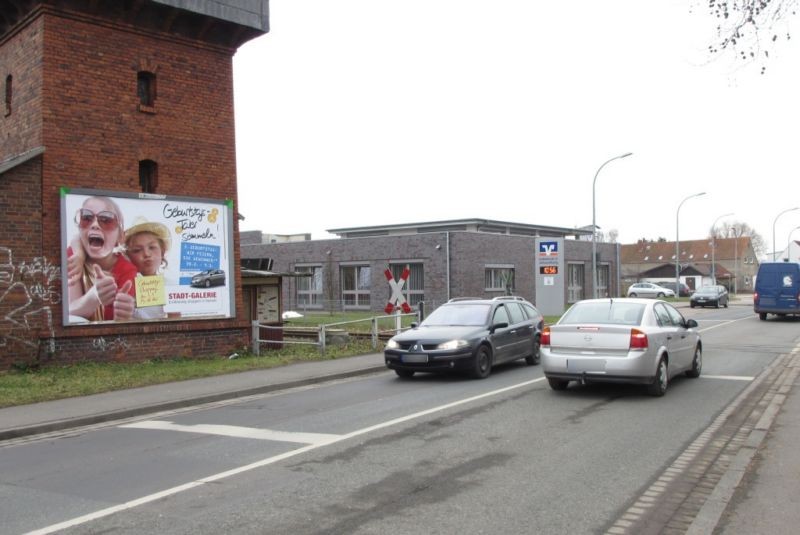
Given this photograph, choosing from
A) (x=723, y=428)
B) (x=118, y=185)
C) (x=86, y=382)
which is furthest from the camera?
(x=118, y=185)

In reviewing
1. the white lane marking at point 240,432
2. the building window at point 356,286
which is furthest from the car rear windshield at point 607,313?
the building window at point 356,286

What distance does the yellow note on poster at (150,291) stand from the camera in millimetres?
15578

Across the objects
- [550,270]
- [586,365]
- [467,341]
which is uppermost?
[550,270]

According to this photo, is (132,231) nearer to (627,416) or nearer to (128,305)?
(128,305)

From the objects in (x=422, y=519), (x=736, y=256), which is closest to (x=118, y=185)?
(x=422, y=519)

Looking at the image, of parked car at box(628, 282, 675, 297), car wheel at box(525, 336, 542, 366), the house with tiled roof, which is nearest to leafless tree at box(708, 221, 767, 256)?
the house with tiled roof

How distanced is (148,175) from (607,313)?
1062cm

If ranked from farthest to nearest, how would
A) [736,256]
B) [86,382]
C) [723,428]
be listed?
[736,256] → [86,382] → [723,428]

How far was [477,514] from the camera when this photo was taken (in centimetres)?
528

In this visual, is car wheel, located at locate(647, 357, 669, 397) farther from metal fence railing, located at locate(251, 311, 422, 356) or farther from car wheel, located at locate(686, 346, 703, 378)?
metal fence railing, located at locate(251, 311, 422, 356)

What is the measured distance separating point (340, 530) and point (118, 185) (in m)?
12.4

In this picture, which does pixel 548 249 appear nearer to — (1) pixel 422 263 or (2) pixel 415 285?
(1) pixel 422 263

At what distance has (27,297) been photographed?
1390 cm

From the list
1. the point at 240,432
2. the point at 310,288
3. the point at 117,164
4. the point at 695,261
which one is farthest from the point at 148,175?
the point at 695,261
